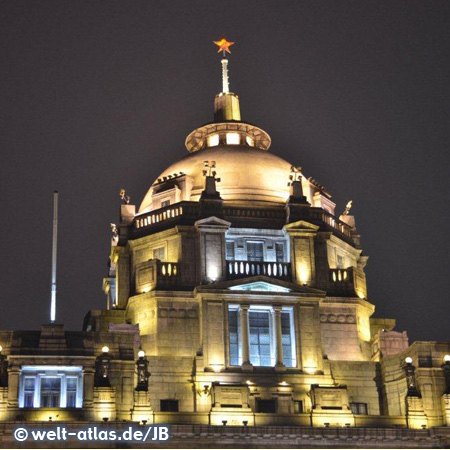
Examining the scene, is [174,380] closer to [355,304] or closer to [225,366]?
[225,366]

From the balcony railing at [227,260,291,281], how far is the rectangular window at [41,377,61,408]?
55.7ft

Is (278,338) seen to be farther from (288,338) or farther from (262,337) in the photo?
(262,337)

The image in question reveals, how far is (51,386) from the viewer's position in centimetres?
7888

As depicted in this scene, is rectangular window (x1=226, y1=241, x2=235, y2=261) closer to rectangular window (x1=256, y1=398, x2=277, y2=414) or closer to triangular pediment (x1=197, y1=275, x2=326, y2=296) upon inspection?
triangular pediment (x1=197, y1=275, x2=326, y2=296)

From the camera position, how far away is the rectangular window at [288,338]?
8625 centimetres

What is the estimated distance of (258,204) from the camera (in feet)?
316

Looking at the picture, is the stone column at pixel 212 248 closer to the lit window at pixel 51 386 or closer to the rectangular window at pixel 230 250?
the rectangular window at pixel 230 250

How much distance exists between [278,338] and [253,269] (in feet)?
22.1

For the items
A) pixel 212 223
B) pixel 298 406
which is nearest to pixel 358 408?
pixel 298 406

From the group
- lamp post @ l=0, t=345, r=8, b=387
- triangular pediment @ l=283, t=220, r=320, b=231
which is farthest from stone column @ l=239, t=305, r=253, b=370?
lamp post @ l=0, t=345, r=8, b=387

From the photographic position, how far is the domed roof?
9738 centimetres

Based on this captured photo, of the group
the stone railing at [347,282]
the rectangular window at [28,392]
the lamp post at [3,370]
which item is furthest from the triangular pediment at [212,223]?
the lamp post at [3,370]

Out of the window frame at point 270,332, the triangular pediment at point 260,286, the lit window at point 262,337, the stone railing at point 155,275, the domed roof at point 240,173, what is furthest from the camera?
the domed roof at point 240,173

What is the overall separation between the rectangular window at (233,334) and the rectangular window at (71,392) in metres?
12.1
